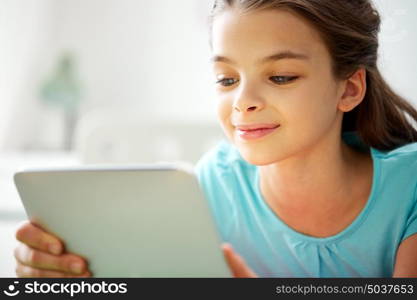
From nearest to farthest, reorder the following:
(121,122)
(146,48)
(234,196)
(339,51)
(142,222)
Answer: (142,222) < (339,51) < (234,196) < (121,122) < (146,48)

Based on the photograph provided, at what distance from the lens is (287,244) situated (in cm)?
87

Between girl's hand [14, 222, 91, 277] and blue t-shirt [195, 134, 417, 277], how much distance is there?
334mm

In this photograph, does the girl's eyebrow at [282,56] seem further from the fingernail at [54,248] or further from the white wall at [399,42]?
the fingernail at [54,248]

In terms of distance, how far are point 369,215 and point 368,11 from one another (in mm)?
299

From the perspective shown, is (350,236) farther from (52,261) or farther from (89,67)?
(89,67)

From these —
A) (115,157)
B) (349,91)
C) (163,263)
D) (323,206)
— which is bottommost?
(163,263)

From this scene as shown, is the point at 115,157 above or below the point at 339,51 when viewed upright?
above

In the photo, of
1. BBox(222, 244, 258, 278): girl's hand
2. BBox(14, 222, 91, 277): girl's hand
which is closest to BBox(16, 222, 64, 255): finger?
BBox(14, 222, 91, 277): girl's hand

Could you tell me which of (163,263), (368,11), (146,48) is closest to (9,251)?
(163,263)

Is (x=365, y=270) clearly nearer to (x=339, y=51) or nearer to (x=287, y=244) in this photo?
(x=287, y=244)

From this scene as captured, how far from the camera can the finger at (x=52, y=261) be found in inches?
25.1

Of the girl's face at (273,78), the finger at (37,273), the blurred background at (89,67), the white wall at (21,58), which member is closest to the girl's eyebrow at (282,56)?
the girl's face at (273,78)

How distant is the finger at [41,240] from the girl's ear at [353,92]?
0.45 meters

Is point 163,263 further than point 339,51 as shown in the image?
No
